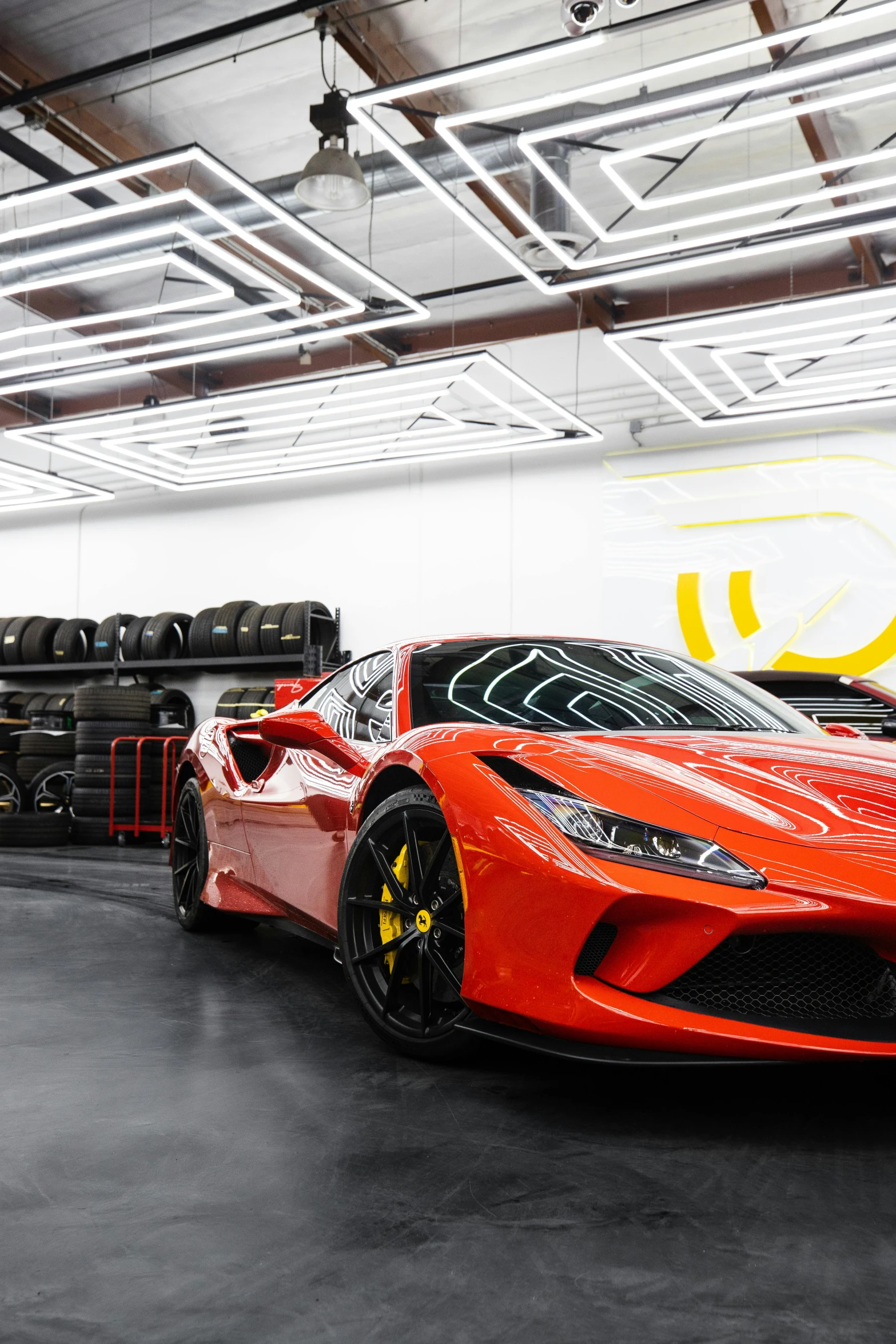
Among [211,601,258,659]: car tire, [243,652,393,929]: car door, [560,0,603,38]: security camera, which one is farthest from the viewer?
[211,601,258,659]: car tire

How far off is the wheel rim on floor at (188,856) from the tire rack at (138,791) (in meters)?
5.73

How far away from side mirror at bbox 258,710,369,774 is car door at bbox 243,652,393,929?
1.4 inches

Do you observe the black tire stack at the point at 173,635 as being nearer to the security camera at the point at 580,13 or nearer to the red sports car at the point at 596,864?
the security camera at the point at 580,13

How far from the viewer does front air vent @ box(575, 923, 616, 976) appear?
2170 mm

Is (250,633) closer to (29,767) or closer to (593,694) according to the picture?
(29,767)

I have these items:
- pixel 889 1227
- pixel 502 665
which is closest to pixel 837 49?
pixel 502 665

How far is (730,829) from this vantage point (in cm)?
222

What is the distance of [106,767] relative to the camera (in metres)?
10.9

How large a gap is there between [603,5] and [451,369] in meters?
3.27

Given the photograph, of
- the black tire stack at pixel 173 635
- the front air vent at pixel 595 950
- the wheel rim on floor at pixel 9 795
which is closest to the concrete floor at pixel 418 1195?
the front air vent at pixel 595 950

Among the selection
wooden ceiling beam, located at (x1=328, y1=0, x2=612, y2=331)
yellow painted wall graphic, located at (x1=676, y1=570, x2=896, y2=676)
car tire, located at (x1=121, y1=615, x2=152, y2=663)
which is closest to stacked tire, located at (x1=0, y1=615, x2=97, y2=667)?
car tire, located at (x1=121, y1=615, x2=152, y2=663)

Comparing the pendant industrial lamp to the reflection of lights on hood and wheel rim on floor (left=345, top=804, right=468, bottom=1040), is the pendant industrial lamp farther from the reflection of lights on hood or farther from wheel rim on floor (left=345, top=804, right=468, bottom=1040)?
wheel rim on floor (left=345, top=804, right=468, bottom=1040)

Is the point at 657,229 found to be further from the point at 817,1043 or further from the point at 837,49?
the point at 817,1043

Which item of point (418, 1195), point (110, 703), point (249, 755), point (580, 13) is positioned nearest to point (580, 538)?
point (110, 703)
